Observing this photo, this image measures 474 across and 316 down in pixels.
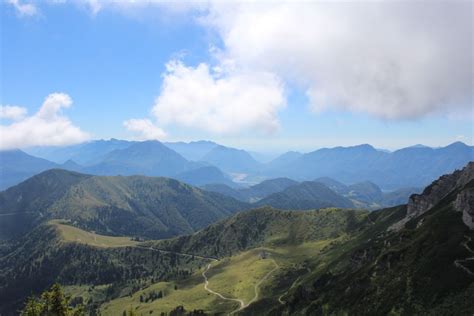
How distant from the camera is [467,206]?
136 m

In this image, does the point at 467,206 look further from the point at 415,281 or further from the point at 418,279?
the point at 415,281

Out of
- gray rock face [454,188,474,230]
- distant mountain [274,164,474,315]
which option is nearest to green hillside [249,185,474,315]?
distant mountain [274,164,474,315]

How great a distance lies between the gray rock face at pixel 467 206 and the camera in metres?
130

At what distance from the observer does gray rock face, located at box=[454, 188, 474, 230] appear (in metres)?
130

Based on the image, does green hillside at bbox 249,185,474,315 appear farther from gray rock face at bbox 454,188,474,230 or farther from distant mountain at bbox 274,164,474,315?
gray rock face at bbox 454,188,474,230

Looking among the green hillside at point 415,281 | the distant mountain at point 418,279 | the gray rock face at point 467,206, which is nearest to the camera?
the green hillside at point 415,281

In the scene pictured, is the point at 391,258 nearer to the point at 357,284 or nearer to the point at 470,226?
the point at 357,284

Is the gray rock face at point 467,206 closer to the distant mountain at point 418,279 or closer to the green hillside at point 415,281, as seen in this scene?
the distant mountain at point 418,279

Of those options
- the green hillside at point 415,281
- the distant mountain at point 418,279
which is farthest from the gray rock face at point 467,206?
the green hillside at point 415,281

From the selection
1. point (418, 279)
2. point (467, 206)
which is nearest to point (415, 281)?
point (418, 279)

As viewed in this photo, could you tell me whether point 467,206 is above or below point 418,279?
above

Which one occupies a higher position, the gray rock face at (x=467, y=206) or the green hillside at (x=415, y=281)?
the gray rock face at (x=467, y=206)

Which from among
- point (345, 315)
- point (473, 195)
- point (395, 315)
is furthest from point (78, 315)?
point (473, 195)

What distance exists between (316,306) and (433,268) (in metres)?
60.0
